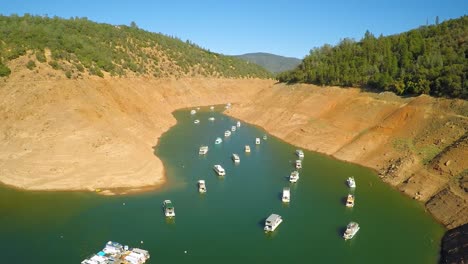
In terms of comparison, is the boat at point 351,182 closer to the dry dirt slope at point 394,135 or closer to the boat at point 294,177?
the dry dirt slope at point 394,135

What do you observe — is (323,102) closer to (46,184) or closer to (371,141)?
(371,141)

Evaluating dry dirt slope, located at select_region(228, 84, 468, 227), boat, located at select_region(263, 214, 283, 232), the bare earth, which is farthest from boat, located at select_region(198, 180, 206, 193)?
dry dirt slope, located at select_region(228, 84, 468, 227)

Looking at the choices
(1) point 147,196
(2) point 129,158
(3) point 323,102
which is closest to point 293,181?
(1) point 147,196

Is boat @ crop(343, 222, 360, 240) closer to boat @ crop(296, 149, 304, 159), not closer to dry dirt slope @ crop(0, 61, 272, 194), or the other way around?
dry dirt slope @ crop(0, 61, 272, 194)

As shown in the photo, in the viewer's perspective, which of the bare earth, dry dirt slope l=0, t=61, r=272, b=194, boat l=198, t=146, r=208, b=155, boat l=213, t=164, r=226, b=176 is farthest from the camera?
boat l=198, t=146, r=208, b=155

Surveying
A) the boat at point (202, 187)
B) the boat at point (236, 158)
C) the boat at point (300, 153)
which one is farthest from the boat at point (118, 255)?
the boat at point (300, 153)
